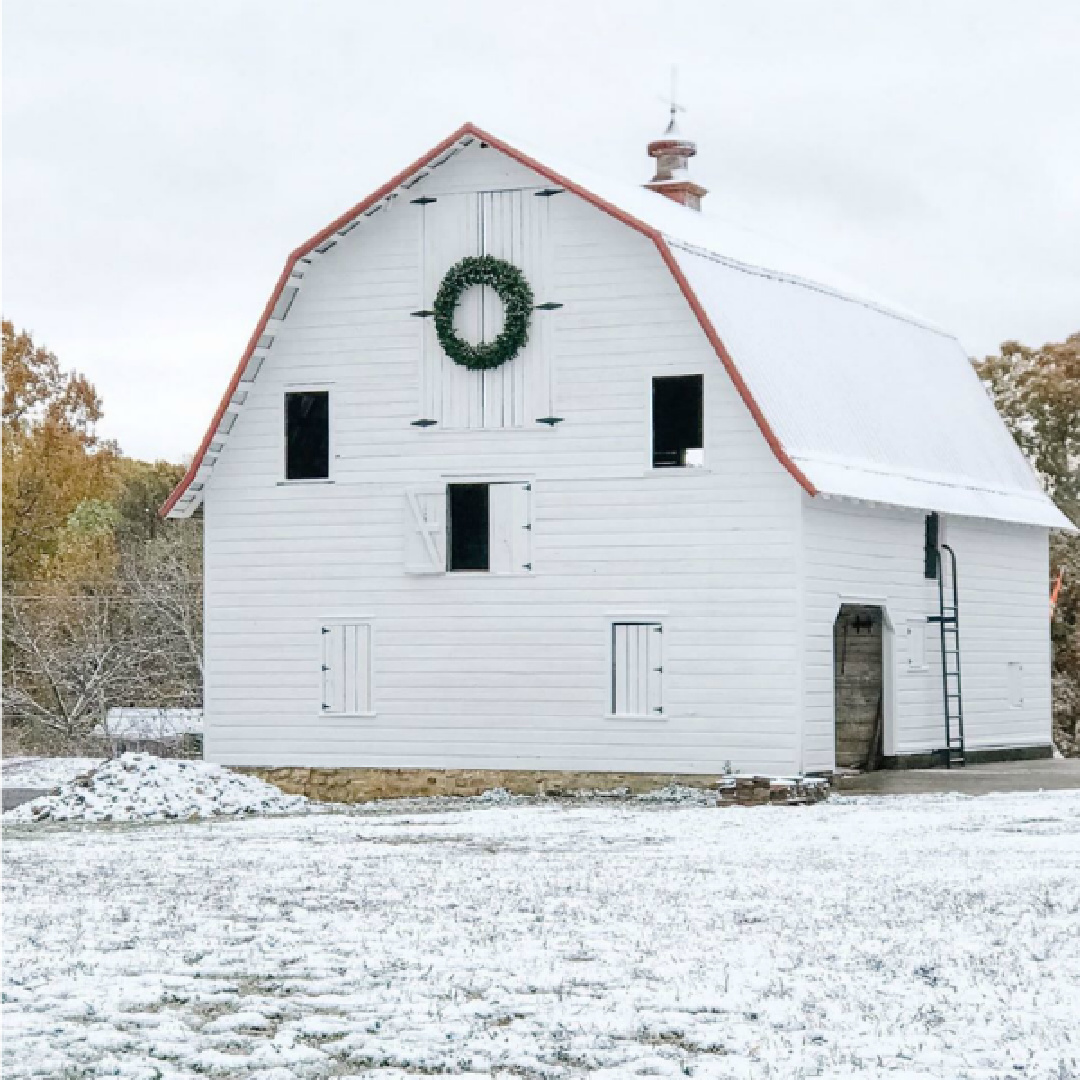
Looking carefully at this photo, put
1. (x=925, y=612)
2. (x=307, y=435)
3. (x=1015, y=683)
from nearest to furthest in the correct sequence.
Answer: (x=307, y=435)
(x=925, y=612)
(x=1015, y=683)

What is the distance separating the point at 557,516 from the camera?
30047mm

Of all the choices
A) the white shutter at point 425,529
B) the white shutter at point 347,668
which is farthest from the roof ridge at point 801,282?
the white shutter at point 347,668

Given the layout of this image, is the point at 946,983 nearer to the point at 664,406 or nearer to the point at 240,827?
the point at 240,827

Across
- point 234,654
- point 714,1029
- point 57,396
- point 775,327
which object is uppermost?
point 57,396

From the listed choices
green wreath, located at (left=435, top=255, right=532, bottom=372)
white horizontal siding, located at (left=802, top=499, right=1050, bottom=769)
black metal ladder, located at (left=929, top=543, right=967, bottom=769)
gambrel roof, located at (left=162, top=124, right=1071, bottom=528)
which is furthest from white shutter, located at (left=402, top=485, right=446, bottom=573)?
black metal ladder, located at (left=929, top=543, right=967, bottom=769)

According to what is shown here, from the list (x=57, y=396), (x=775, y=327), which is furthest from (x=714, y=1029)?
(x=57, y=396)

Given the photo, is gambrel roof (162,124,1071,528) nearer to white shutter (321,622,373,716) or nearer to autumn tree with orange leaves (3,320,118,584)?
white shutter (321,622,373,716)

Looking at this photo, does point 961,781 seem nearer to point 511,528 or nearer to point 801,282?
point 511,528

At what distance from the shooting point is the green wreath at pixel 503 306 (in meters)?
30.1

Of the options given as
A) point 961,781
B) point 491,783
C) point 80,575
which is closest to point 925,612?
point 961,781

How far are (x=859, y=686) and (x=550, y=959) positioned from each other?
67.4 feet

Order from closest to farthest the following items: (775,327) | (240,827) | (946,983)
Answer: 1. (946,983)
2. (240,827)
3. (775,327)

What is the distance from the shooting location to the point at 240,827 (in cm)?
2377

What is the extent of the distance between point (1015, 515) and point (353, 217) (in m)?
12.0
